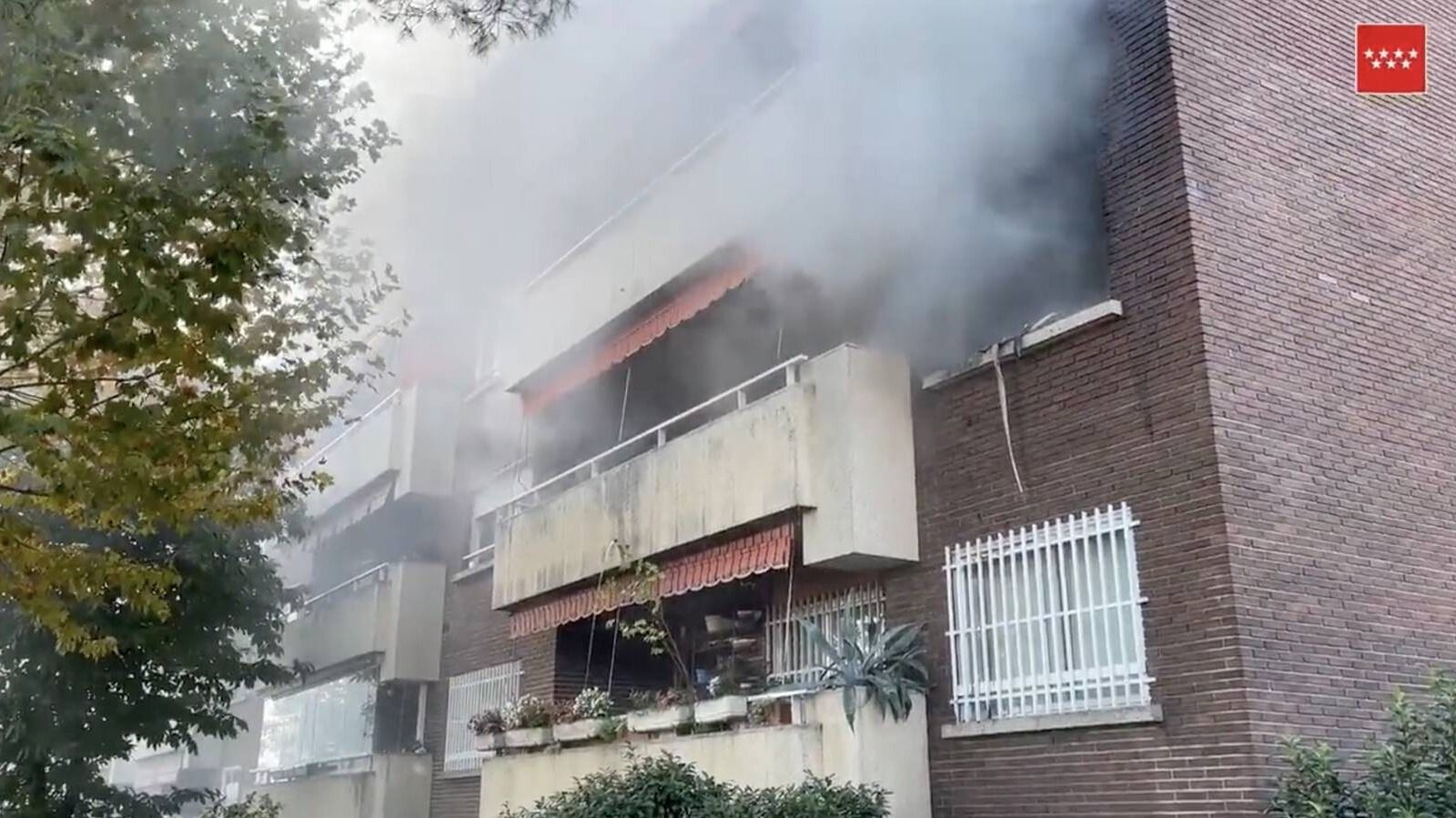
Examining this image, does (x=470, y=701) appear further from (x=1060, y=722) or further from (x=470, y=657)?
(x=1060, y=722)

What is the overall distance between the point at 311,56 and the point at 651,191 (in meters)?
3.92

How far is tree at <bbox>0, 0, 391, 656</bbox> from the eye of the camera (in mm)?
5930

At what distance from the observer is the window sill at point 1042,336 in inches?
308

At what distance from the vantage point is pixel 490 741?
1213cm

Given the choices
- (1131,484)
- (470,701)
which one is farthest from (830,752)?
(470,701)

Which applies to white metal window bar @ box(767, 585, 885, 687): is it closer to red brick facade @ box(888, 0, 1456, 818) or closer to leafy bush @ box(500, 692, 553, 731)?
red brick facade @ box(888, 0, 1456, 818)

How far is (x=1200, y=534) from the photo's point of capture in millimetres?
6949

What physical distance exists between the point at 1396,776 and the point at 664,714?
17.7 ft

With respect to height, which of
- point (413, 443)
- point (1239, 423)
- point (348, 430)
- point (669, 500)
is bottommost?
point (1239, 423)

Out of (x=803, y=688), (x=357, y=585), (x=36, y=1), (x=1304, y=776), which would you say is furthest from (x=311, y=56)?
(x=357, y=585)

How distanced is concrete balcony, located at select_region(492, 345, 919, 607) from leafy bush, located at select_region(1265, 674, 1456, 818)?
3.15 m

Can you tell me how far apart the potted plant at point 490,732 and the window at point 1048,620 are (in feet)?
17.8

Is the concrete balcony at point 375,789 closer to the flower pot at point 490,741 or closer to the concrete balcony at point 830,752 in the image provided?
the flower pot at point 490,741

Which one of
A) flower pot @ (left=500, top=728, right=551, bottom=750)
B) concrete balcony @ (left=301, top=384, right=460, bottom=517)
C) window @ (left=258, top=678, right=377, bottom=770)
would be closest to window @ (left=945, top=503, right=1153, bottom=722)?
flower pot @ (left=500, top=728, right=551, bottom=750)
